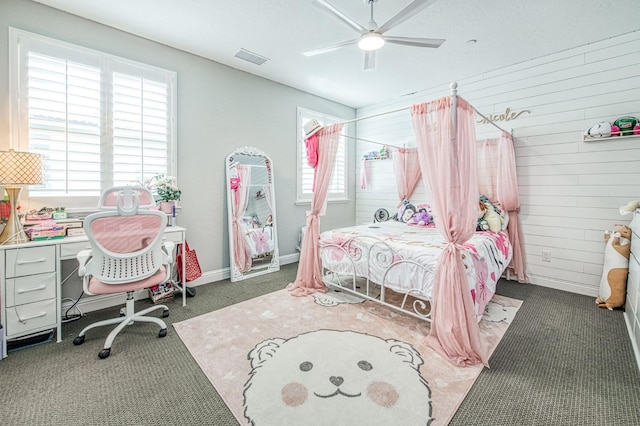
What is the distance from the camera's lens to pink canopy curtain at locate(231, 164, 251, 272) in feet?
13.1

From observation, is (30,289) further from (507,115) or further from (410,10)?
(507,115)

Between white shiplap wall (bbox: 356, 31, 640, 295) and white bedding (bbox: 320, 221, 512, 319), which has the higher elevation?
white shiplap wall (bbox: 356, 31, 640, 295)

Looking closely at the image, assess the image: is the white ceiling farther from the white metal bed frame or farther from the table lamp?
the white metal bed frame

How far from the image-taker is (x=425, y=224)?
4.01m

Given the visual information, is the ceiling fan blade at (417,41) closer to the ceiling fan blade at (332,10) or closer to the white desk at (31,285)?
the ceiling fan blade at (332,10)

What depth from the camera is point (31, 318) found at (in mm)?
2244

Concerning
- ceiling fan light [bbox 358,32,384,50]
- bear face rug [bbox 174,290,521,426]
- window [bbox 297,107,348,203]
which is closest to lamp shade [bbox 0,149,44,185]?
bear face rug [bbox 174,290,521,426]

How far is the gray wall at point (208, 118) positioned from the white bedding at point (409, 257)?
63.4 inches

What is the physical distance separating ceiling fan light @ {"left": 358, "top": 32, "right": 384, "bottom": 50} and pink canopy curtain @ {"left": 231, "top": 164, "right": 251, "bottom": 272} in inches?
95.3

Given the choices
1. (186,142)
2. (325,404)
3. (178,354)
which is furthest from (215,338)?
(186,142)

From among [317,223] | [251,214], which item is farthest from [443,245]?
[251,214]

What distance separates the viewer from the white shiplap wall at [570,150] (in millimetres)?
3129

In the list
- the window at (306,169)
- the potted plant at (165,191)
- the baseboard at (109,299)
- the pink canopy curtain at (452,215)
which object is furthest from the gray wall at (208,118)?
the pink canopy curtain at (452,215)

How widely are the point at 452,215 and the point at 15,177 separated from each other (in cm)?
354
